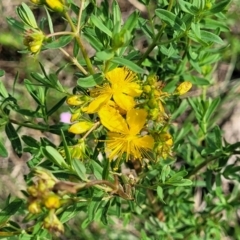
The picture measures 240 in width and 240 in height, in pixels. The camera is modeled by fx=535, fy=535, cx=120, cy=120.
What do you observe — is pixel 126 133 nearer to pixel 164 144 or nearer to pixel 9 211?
pixel 164 144

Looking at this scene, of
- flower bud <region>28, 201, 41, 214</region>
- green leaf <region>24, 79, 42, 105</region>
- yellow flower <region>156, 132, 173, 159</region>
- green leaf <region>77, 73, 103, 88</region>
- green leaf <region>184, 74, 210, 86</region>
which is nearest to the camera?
flower bud <region>28, 201, 41, 214</region>

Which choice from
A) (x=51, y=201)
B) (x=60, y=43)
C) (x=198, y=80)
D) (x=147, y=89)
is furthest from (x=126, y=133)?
(x=198, y=80)

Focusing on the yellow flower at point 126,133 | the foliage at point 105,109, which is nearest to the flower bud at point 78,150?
the foliage at point 105,109

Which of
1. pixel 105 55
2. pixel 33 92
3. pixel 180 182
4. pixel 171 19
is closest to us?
pixel 105 55

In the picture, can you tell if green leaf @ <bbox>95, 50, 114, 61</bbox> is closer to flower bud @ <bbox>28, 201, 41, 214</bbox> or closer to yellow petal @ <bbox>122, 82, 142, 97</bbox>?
yellow petal @ <bbox>122, 82, 142, 97</bbox>

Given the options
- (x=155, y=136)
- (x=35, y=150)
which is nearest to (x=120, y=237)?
(x=35, y=150)

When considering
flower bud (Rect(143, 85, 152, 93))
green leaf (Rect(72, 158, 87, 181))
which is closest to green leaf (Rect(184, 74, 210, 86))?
flower bud (Rect(143, 85, 152, 93))

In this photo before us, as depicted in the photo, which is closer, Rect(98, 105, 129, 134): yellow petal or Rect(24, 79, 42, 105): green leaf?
Rect(98, 105, 129, 134): yellow petal
